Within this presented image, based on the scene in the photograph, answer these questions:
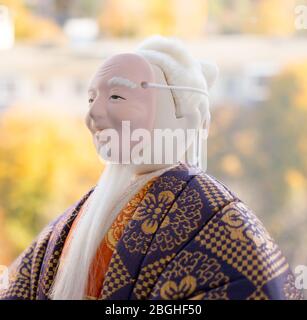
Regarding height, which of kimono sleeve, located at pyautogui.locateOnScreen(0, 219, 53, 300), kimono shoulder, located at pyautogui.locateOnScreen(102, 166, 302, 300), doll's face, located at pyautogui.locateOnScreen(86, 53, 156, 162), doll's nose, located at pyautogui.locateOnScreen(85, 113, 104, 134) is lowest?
kimono sleeve, located at pyautogui.locateOnScreen(0, 219, 53, 300)

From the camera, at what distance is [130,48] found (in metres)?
3.27

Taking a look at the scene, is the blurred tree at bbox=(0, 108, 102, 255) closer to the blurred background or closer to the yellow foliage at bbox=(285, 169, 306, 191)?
the blurred background

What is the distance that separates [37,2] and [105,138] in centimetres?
212

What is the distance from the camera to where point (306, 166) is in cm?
340

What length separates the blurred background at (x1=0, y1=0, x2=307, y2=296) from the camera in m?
3.28

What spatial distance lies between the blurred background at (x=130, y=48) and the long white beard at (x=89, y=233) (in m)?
1.88

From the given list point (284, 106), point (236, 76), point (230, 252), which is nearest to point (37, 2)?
point (236, 76)

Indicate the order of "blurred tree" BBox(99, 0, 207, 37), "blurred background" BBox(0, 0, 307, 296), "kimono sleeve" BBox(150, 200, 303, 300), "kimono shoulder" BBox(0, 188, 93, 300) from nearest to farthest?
"kimono sleeve" BBox(150, 200, 303, 300)
"kimono shoulder" BBox(0, 188, 93, 300)
"blurred background" BBox(0, 0, 307, 296)
"blurred tree" BBox(99, 0, 207, 37)

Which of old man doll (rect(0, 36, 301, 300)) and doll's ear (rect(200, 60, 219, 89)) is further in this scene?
doll's ear (rect(200, 60, 219, 89))

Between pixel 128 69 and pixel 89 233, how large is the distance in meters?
0.33

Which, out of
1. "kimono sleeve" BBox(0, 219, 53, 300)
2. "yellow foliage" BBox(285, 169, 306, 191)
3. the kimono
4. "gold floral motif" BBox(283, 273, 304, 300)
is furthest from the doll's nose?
"yellow foliage" BBox(285, 169, 306, 191)

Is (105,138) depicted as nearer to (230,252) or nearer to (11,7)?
(230,252)

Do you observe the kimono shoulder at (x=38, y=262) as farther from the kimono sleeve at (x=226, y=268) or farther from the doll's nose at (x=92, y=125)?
the kimono sleeve at (x=226, y=268)

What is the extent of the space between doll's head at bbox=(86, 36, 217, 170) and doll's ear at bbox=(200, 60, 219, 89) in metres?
0.07
